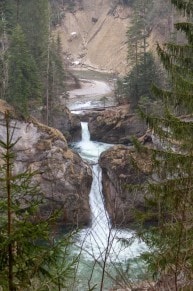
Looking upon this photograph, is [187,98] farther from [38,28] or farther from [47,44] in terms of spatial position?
[38,28]

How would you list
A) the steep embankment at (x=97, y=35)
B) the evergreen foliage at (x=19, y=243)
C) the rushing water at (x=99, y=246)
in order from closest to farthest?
the evergreen foliage at (x=19, y=243) → the rushing water at (x=99, y=246) → the steep embankment at (x=97, y=35)

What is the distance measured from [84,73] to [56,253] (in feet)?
201

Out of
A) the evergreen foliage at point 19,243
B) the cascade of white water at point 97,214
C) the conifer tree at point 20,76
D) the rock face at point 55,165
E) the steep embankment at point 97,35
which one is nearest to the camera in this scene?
the evergreen foliage at point 19,243

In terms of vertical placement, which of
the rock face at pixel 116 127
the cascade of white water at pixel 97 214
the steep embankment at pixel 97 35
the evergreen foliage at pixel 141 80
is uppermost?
the steep embankment at pixel 97 35

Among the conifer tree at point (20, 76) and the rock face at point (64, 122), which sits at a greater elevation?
the conifer tree at point (20, 76)

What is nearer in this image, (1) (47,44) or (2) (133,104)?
(2) (133,104)

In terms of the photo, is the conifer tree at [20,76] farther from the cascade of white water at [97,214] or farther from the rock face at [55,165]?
the cascade of white water at [97,214]

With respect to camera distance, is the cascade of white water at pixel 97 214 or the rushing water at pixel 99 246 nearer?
the rushing water at pixel 99 246

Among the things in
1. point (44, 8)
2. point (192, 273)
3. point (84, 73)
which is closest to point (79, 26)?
point (84, 73)

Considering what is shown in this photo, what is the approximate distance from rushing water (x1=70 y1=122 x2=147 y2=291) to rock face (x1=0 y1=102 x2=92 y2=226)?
79cm

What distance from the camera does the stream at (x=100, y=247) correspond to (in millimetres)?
7148

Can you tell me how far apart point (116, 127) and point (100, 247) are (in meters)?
14.9

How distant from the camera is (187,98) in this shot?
9742 millimetres

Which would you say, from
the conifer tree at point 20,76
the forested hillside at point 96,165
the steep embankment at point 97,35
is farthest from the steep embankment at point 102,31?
the conifer tree at point 20,76
